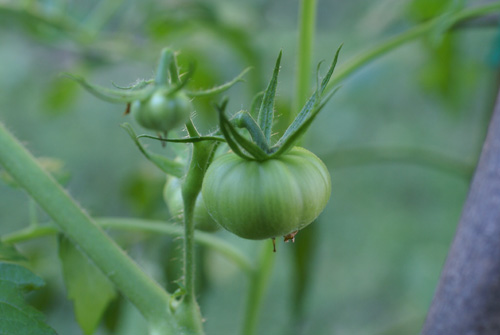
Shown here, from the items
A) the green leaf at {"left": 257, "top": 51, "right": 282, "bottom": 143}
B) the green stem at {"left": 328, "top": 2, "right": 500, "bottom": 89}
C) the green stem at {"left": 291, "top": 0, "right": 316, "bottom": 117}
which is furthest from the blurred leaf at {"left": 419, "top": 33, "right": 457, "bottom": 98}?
the green leaf at {"left": 257, "top": 51, "right": 282, "bottom": 143}

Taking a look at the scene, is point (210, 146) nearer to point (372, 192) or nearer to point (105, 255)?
point (105, 255)

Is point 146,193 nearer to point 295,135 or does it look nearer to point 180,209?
point 180,209

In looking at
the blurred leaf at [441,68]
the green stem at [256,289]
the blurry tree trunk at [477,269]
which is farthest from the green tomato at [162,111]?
the blurred leaf at [441,68]

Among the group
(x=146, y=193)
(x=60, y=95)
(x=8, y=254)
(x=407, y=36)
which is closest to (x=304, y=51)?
(x=407, y=36)

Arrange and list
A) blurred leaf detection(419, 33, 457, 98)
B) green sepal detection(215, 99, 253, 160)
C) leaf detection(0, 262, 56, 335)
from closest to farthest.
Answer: green sepal detection(215, 99, 253, 160), leaf detection(0, 262, 56, 335), blurred leaf detection(419, 33, 457, 98)

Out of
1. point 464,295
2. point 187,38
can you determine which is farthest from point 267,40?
point 464,295

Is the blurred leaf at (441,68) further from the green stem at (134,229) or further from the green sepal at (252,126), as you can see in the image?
the green sepal at (252,126)

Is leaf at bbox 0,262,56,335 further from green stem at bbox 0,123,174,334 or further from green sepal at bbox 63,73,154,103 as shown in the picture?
green sepal at bbox 63,73,154,103
